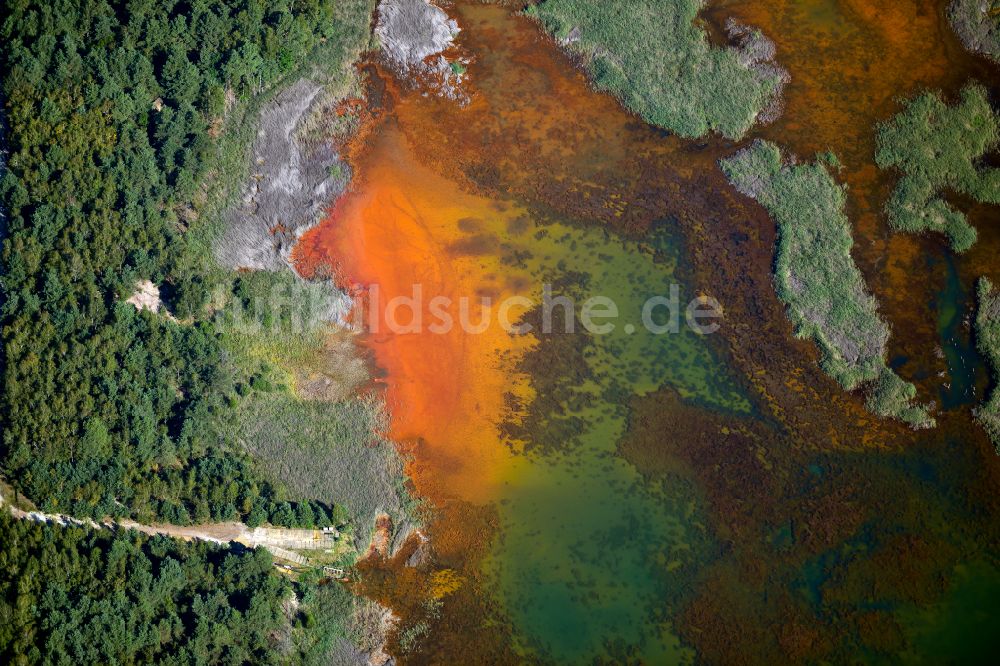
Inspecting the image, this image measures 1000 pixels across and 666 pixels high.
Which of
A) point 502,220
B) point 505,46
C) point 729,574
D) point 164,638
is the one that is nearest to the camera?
point 164,638

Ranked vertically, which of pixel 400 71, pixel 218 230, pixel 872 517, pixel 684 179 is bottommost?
pixel 872 517

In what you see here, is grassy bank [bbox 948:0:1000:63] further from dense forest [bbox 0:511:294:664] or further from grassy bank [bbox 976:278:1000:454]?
dense forest [bbox 0:511:294:664]

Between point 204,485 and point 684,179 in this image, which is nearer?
point 204,485

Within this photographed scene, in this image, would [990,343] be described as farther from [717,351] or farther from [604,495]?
[604,495]

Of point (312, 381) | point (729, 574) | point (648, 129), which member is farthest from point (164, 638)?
point (648, 129)

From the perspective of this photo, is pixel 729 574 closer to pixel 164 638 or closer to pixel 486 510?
pixel 486 510

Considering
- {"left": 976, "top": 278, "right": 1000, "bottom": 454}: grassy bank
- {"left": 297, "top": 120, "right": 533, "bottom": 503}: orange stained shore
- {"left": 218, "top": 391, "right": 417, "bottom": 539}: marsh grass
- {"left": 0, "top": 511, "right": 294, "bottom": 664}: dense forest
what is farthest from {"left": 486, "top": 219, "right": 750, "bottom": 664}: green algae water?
{"left": 976, "top": 278, "right": 1000, "bottom": 454}: grassy bank

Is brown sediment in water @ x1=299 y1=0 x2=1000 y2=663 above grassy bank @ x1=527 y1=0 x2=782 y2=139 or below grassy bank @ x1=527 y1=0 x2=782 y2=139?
below
